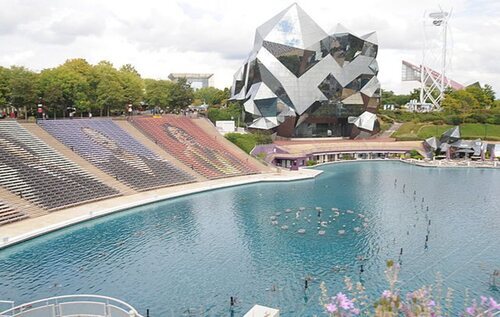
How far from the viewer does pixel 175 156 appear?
5275 cm

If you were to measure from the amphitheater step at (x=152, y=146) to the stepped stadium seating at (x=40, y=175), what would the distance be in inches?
440

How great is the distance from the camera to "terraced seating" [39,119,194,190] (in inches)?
1742

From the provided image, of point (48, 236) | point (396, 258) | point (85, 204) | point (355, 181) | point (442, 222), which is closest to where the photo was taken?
point (396, 258)

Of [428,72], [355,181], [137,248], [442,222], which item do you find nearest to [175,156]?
[355,181]

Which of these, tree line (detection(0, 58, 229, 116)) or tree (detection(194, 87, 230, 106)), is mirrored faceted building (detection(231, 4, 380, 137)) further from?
tree (detection(194, 87, 230, 106))

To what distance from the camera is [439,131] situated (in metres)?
84.1

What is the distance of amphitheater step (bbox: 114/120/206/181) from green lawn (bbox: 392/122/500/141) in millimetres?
46476

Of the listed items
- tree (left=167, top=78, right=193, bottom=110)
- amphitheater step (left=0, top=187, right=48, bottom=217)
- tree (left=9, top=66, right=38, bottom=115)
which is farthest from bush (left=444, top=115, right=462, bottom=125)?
amphitheater step (left=0, top=187, right=48, bottom=217)

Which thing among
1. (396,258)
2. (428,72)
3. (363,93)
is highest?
(428,72)

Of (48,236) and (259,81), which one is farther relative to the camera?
(259,81)

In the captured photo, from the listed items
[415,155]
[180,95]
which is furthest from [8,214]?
[415,155]

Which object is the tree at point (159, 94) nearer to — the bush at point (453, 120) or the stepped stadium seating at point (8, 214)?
the stepped stadium seating at point (8, 214)

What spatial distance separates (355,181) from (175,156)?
2182 centimetres

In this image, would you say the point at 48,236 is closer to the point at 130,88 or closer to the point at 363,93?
the point at 130,88
